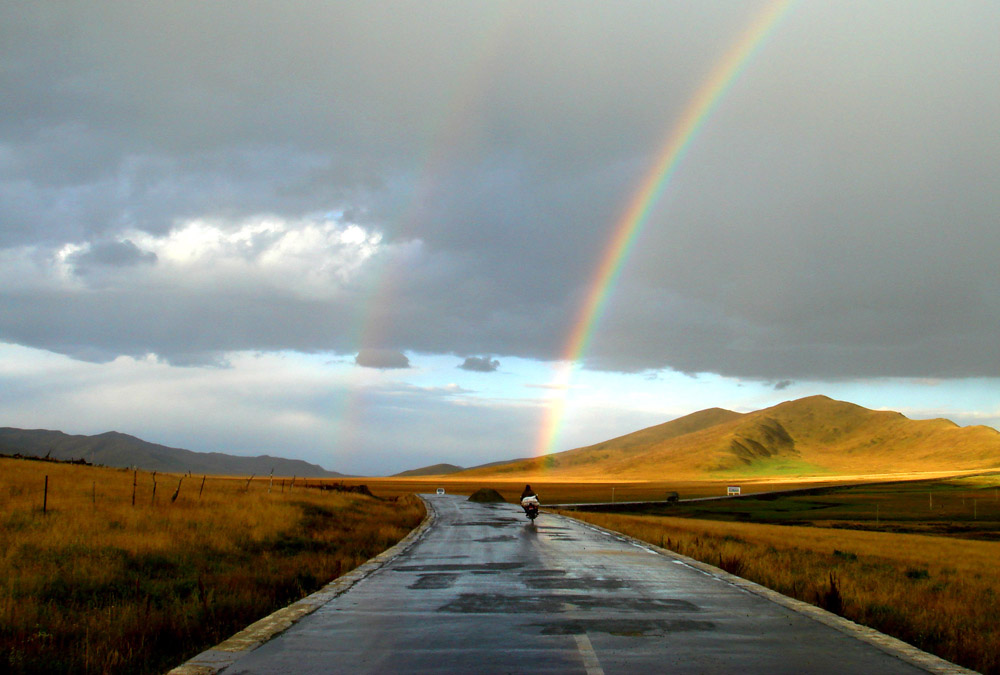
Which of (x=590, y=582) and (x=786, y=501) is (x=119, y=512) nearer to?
(x=590, y=582)

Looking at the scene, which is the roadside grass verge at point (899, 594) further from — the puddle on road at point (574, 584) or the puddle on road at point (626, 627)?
the puddle on road at point (574, 584)


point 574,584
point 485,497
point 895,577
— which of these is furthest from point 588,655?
point 485,497

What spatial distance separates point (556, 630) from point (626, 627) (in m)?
1.02

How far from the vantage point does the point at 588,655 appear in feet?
29.0

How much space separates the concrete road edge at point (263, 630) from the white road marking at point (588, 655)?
378 centimetres

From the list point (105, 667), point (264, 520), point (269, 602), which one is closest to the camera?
point (105, 667)

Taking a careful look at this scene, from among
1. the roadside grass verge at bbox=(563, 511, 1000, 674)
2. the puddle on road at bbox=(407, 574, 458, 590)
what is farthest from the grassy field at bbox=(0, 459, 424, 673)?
the roadside grass verge at bbox=(563, 511, 1000, 674)

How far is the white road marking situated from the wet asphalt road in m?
0.02

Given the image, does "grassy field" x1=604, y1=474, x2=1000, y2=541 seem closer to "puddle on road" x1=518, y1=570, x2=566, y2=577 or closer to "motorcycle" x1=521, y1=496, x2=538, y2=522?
"motorcycle" x1=521, y1=496, x2=538, y2=522

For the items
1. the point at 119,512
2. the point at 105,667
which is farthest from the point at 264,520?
the point at 105,667

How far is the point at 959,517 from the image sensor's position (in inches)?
3199

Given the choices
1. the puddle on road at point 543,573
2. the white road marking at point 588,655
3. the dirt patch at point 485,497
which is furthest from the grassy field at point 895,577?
the dirt patch at point 485,497

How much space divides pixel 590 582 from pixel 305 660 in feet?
27.7

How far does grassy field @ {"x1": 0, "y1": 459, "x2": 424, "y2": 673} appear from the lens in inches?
371
